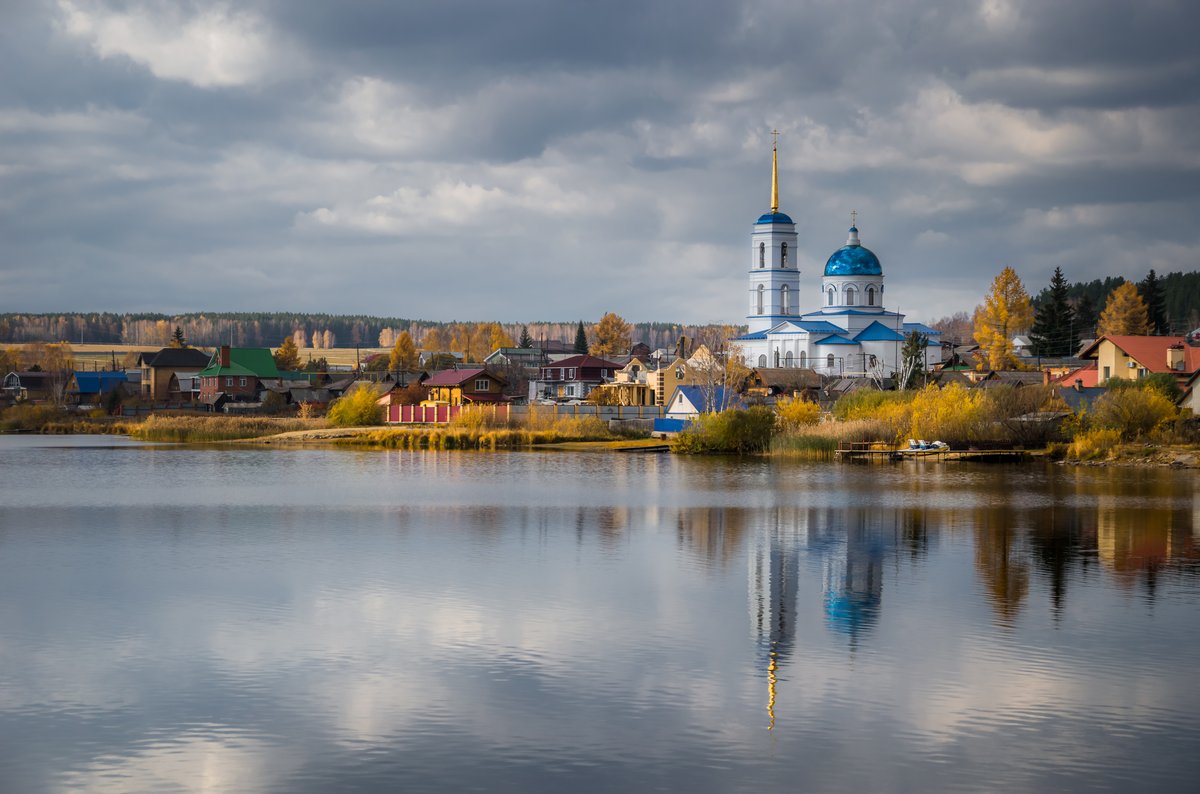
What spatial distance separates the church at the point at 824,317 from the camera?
325ft

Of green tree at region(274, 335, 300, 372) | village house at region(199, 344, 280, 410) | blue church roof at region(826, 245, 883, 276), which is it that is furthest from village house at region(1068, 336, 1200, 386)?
green tree at region(274, 335, 300, 372)

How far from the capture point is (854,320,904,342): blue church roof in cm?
9856

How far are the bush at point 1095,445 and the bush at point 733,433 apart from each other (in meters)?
12.5

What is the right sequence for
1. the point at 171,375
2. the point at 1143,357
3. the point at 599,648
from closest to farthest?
the point at 599,648
the point at 1143,357
the point at 171,375

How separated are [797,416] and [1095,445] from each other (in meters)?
13.9

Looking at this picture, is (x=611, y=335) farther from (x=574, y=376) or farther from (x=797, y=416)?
(x=797, y=416)

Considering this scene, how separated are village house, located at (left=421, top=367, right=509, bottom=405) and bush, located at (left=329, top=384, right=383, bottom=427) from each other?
5501 millimetres

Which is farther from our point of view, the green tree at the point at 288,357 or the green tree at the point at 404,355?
the green tree at the point at 288,357

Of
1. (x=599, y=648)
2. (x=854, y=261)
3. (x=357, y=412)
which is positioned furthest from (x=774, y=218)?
(x=599, y=648)

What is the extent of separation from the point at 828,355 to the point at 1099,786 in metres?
88.3

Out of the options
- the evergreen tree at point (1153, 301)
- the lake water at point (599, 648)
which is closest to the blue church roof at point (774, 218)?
the evergreen tree at point (1153, 301)

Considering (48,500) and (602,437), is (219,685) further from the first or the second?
(602,437)

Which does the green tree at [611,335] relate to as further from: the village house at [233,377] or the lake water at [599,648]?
the lake water at [599,648]

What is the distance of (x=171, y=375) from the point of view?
11112 centimetres
